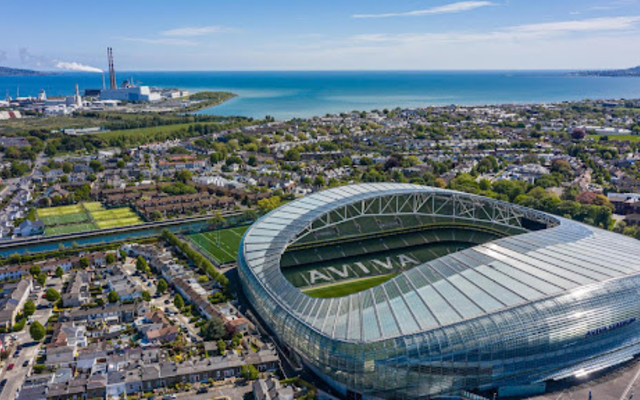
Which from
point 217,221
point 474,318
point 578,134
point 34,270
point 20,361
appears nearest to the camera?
point 474,318

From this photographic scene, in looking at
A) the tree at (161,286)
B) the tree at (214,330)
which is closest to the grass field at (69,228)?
the tree at (161,286)

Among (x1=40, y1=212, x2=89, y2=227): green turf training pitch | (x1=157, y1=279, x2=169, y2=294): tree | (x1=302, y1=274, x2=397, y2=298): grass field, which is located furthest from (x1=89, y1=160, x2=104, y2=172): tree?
(x1=302, y1=274, x2=397, y2=298): grass field

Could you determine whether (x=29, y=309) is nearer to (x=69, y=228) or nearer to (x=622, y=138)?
(x=69, y=228)

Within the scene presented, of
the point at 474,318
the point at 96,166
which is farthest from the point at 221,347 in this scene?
the point at 96,166

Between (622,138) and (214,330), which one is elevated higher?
(622,138)

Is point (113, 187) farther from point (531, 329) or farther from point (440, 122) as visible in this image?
point (440, 122)

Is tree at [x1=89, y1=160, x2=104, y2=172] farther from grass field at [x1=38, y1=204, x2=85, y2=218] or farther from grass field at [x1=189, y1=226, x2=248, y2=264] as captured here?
grass field at [x1=189, y1=226, x2=248, y2=264]

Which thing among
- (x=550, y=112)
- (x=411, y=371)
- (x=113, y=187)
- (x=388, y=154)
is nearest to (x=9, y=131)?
(x=113, y=187)
